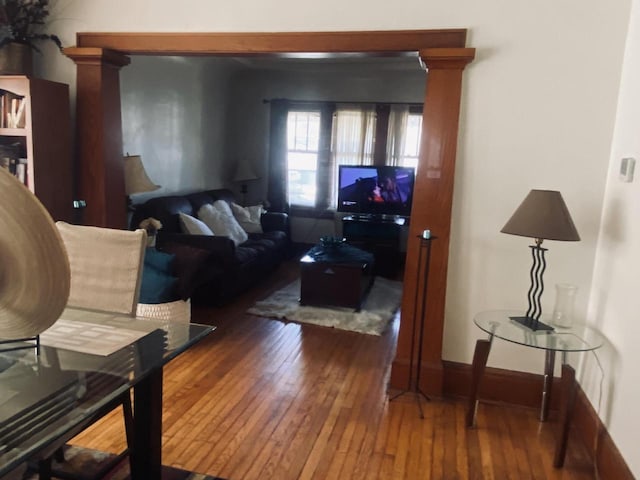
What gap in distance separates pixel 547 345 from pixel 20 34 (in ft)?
11.6

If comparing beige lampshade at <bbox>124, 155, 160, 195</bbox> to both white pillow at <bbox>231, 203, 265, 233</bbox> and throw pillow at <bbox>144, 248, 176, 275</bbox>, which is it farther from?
white pillow at <bbox>231, 203, 265, 233</bbox>

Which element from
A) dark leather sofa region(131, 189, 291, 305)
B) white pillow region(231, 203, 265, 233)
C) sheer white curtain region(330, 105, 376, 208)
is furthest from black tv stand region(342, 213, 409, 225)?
dark leather sofa region(131, 189, 291, 305)

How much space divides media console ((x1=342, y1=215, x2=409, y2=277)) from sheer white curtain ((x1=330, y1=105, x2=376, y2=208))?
2.66ft

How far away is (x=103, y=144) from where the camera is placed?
317 centimetres

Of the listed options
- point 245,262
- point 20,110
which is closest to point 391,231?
point 245,262

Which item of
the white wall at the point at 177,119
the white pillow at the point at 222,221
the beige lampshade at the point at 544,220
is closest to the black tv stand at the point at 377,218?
the white pillow at the point at 222,221

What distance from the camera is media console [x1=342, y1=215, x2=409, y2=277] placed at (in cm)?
572

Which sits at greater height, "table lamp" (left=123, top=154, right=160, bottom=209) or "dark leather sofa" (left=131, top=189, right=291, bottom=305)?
"table lamp" (left=123, top=154, right=160, bottom=209)

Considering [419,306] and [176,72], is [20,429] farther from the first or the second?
[176,72]

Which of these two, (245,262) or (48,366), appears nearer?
(48,366)

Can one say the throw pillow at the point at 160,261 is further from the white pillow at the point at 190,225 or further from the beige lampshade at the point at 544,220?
the beige lampshade at the point at 544,220

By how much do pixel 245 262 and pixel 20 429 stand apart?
345cm

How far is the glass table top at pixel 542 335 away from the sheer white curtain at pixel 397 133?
3.84m

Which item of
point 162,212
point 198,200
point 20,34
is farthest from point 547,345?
point 198,200
